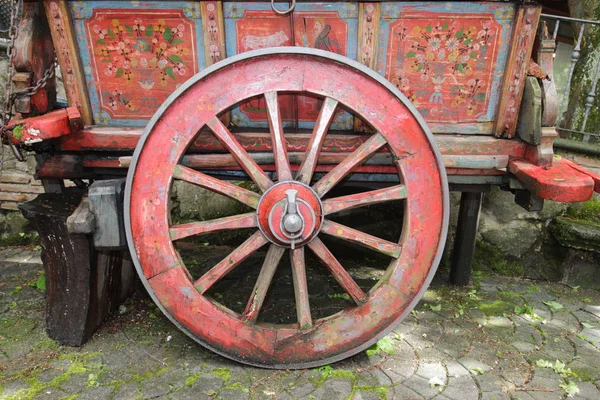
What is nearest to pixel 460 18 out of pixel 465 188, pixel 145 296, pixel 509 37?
pixel 509 37

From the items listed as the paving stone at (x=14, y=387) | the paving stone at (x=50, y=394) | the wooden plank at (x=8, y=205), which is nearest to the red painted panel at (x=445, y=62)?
the paving stone at (x=50, y=394)

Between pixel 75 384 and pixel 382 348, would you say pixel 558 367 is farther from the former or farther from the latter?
pixel 75 384

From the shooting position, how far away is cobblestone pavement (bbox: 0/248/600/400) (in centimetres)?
224

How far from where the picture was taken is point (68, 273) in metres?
2.54

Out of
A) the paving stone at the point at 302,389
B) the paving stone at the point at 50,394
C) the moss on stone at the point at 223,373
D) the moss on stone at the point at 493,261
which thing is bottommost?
the moss on stone at the point at 493,261

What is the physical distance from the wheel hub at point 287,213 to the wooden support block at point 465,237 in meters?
1.51

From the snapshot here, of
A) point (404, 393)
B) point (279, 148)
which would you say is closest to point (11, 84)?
point (279, 148)

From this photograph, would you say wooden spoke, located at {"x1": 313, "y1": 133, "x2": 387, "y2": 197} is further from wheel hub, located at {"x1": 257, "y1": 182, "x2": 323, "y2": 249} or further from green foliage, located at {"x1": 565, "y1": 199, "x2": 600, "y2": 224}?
green foliage, located at {"x1": 565, "y1": 199, "x2": 600, "y2": 224}

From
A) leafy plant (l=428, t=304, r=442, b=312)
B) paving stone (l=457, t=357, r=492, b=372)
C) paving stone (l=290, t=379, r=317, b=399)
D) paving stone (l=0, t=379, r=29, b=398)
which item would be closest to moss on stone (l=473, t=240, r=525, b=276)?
leafy plant (l=428, t=304, r=442, b=312)

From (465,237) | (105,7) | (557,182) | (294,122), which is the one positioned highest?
(105,7)

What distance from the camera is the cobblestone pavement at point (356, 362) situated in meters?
2.24

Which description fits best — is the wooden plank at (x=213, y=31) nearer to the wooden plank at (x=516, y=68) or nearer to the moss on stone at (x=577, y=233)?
the wooden plank at (x=516, y=68)

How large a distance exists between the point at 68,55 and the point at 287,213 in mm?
1312

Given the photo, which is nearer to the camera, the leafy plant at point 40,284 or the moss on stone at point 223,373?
the moss on stone at point 223,373
